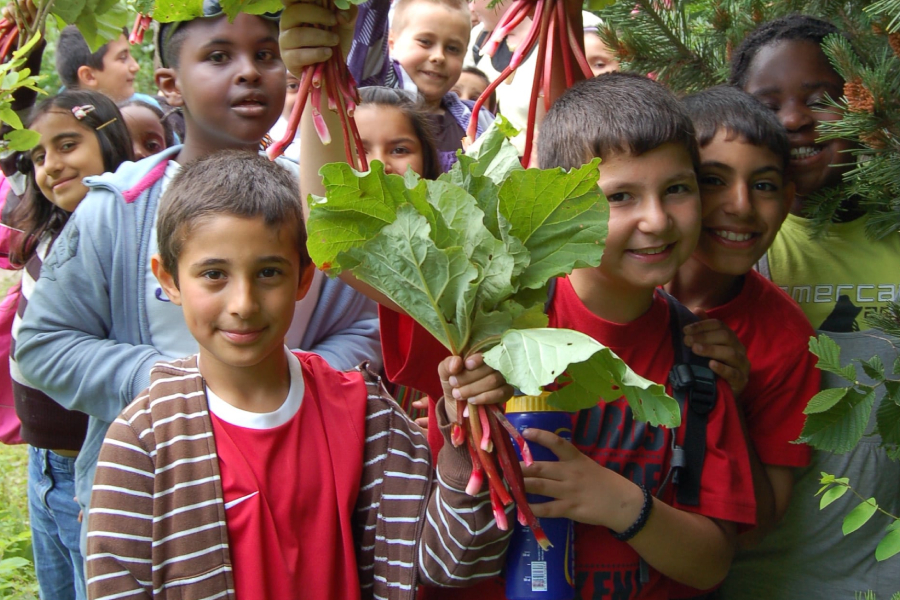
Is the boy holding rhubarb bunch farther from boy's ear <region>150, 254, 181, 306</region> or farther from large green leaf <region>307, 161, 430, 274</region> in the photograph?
large green leaf <region>307, 161, 430, 274</region>

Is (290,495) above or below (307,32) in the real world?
below

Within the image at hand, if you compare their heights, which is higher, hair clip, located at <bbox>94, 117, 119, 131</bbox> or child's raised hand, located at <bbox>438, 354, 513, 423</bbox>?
hair clip, located at <bbox>94, 117, 119, 131</bbox>

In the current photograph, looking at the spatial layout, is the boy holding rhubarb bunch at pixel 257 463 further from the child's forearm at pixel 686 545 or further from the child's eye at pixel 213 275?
the child's forearm at pixel 686 545

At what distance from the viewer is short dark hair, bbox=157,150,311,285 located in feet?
5.86

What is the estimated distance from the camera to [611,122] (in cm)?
182

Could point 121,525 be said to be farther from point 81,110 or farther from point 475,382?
point 81,110

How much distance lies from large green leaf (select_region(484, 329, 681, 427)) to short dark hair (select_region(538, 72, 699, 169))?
549 millimetres

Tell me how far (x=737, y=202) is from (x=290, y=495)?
120cm

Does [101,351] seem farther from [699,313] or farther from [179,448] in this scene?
[699,313]

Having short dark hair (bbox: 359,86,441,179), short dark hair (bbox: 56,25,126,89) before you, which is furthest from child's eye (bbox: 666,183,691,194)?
short dark hair (bbox: 56,25,126,89)

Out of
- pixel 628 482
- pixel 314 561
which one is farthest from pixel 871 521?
pixel 314 561

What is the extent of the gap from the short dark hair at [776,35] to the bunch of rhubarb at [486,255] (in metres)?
1.28

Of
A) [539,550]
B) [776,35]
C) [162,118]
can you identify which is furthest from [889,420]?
[162,118]

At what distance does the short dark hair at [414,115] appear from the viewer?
2.76 meters
